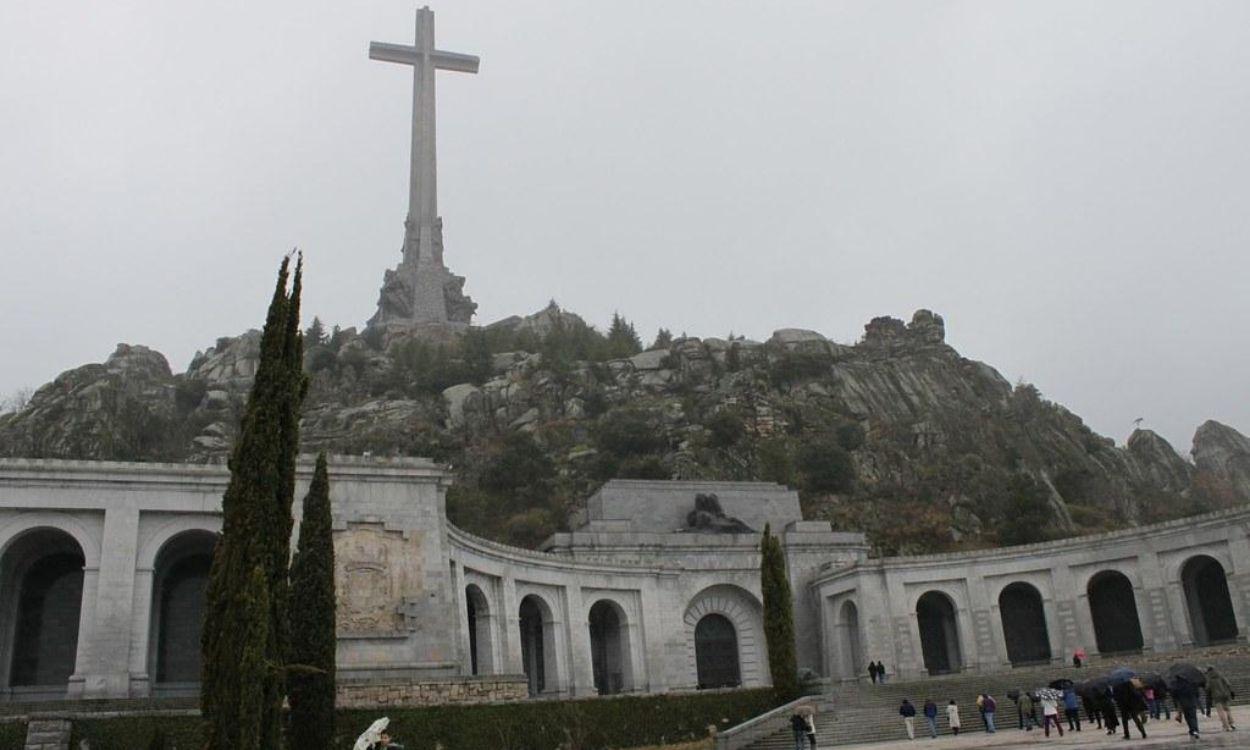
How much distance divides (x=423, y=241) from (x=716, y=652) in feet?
157

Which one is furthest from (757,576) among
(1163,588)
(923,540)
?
(923,540)

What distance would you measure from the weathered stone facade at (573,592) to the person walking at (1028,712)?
992 centimetres

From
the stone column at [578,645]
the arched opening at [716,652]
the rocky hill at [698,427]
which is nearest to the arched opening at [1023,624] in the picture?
the arched opening at [716,652]

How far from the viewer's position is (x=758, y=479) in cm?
6084

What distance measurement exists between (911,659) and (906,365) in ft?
139

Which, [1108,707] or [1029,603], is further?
[1029,603]

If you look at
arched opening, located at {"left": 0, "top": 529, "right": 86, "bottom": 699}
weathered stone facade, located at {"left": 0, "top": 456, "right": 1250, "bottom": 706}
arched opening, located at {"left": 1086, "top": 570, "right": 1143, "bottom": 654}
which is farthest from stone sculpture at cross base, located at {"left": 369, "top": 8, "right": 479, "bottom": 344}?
arched opening, located at {"left": 1086, "top": 570, "right": 1143, "bottom": 654}

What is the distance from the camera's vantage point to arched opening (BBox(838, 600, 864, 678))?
128 feet

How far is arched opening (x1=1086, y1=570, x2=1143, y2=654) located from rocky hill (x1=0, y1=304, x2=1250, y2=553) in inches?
475

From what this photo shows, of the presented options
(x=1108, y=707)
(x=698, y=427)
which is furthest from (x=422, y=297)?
(x=1108, y=707)

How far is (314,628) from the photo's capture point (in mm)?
20188

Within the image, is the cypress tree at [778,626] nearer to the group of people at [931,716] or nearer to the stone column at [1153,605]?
the group of people at [931,716]

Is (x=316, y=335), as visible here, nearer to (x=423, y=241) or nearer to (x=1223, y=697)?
(x=423, y=241)

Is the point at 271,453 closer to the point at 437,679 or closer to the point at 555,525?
the point at 437,679
